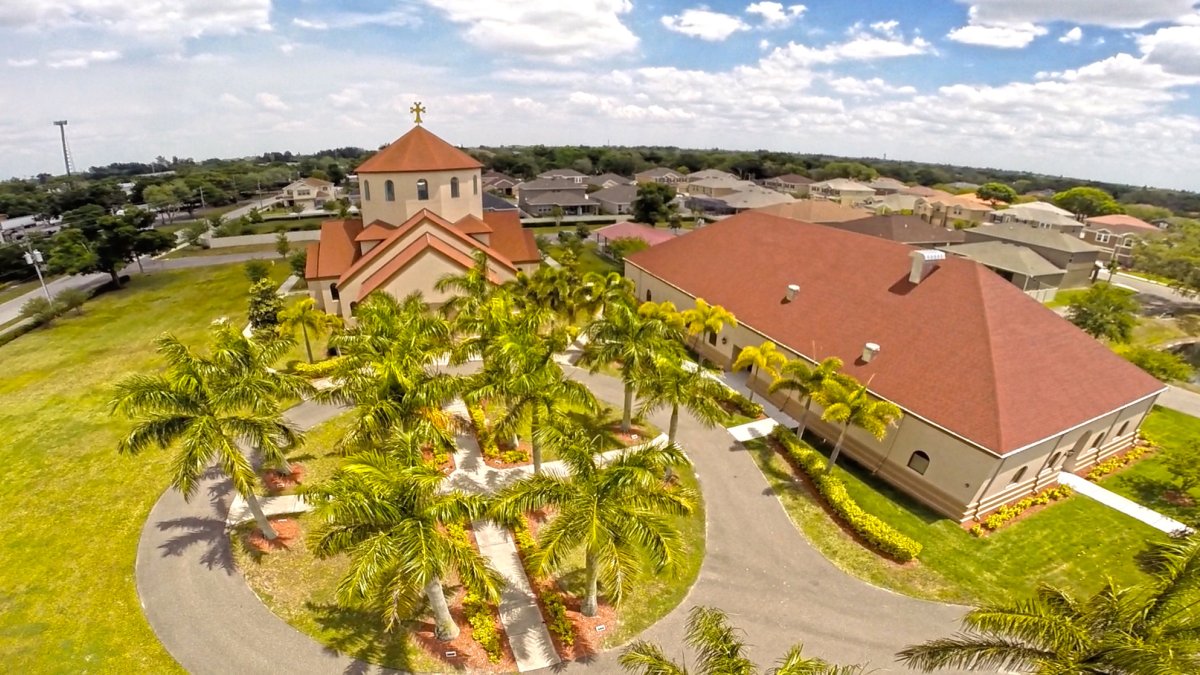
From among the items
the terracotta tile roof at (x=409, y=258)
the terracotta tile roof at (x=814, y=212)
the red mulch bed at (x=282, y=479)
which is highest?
the terracotta tile roof at (x=814, y=212)

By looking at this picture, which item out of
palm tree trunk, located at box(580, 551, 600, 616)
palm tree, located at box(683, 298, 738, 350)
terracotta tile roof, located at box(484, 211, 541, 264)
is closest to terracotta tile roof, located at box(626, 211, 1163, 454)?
palm tree, located at box(683, 298, 738, 350)

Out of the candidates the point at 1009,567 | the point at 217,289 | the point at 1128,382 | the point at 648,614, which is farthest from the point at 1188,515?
the point at 217,289

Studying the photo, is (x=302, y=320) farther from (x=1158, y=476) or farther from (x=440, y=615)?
(x=1158, y=476)

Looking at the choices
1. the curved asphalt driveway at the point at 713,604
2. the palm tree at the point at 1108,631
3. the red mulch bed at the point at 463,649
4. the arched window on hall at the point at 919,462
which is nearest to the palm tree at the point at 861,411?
the arched window on hall at the point at 919,462

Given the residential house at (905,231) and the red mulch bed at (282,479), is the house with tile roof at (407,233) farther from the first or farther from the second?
the residential house at (905,231)

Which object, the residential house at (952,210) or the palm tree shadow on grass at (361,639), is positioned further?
the residential house at (952,210)
